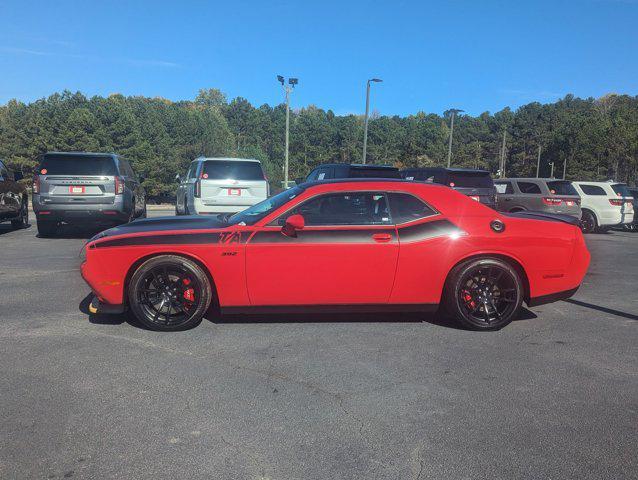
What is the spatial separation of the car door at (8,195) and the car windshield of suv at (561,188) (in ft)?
46.5

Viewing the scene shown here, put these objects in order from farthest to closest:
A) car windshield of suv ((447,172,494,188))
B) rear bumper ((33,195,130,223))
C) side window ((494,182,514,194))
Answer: side window ((494,182,514,194)) → car windshield of suv ((447,172,494,188)) → rear bumper ((33,195,130,223))

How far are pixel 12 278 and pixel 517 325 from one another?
656 cm

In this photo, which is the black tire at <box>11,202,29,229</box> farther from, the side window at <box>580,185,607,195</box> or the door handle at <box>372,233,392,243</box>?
the side window at <box>580,185,607,195</box>

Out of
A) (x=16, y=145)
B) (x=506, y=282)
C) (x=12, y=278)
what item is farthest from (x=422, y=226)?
(x=16, y=145)

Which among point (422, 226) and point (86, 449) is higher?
point (422, 226)

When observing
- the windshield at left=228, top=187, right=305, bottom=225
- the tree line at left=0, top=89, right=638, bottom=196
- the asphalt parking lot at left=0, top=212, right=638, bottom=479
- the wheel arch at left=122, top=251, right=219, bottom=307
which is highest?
the tree line at left=0, top=89, right=638, bottom=196

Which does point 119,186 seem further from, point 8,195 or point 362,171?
point 362,171

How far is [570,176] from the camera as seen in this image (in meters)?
88.6

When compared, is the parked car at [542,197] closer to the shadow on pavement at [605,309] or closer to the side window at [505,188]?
the side window at [505,188]

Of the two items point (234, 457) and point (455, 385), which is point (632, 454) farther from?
point (234, 457)

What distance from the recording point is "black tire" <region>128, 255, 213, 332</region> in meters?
4.79

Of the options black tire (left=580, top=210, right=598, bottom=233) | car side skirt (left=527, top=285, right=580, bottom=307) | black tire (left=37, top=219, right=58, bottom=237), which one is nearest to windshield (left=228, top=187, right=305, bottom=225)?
car side skirt (left=527, top=285, right=580, bottom=307)

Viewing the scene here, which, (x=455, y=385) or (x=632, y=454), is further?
(x=455, y=385)

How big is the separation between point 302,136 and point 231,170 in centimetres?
9030
